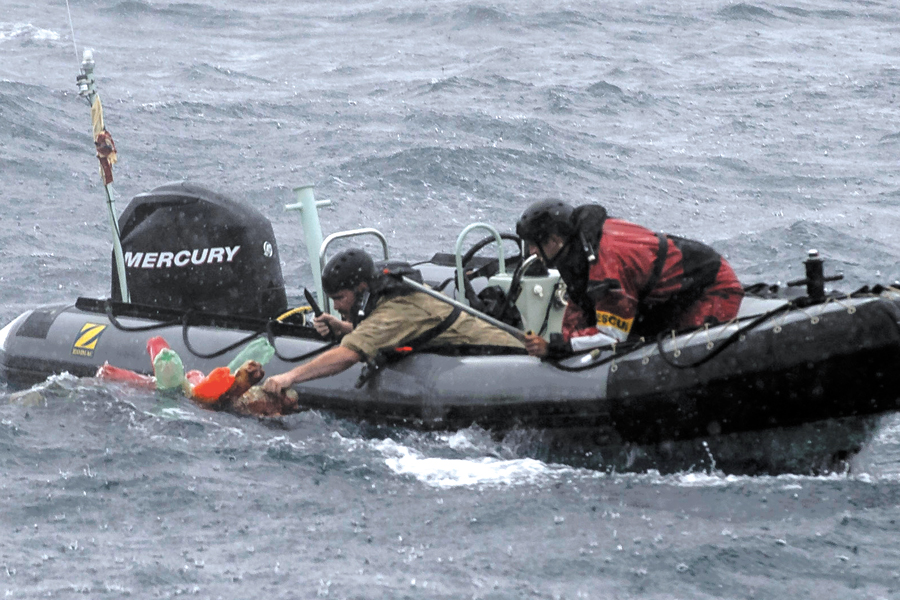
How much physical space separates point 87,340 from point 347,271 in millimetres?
2229

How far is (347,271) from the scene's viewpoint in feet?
20.6

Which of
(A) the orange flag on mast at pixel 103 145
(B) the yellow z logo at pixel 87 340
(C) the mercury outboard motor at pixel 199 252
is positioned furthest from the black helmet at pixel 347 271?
(A) the orange flag on mast at pixel 103 145

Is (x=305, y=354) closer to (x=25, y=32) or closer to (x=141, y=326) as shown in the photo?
(x=141, y=326)

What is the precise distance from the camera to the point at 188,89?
2017cm

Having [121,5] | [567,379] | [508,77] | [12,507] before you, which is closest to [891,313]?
[567,379]

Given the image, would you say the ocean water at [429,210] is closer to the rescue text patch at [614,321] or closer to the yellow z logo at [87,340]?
the yellow z logo at [87,340]

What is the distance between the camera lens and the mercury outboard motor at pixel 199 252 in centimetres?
757

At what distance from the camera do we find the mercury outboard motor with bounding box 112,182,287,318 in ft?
24.8

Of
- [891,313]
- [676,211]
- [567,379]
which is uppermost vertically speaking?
[891,313]

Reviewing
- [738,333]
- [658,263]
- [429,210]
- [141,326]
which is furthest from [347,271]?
[429,210]

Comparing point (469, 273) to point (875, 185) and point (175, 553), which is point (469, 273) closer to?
point (175, 553)

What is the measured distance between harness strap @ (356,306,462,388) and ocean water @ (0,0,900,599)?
1.10 feet

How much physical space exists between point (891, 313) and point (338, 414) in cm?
297

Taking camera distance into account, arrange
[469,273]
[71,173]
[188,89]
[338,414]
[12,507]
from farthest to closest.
→ [188,89]
[71,173]
[469,273]
[338,414]
[12,507]
